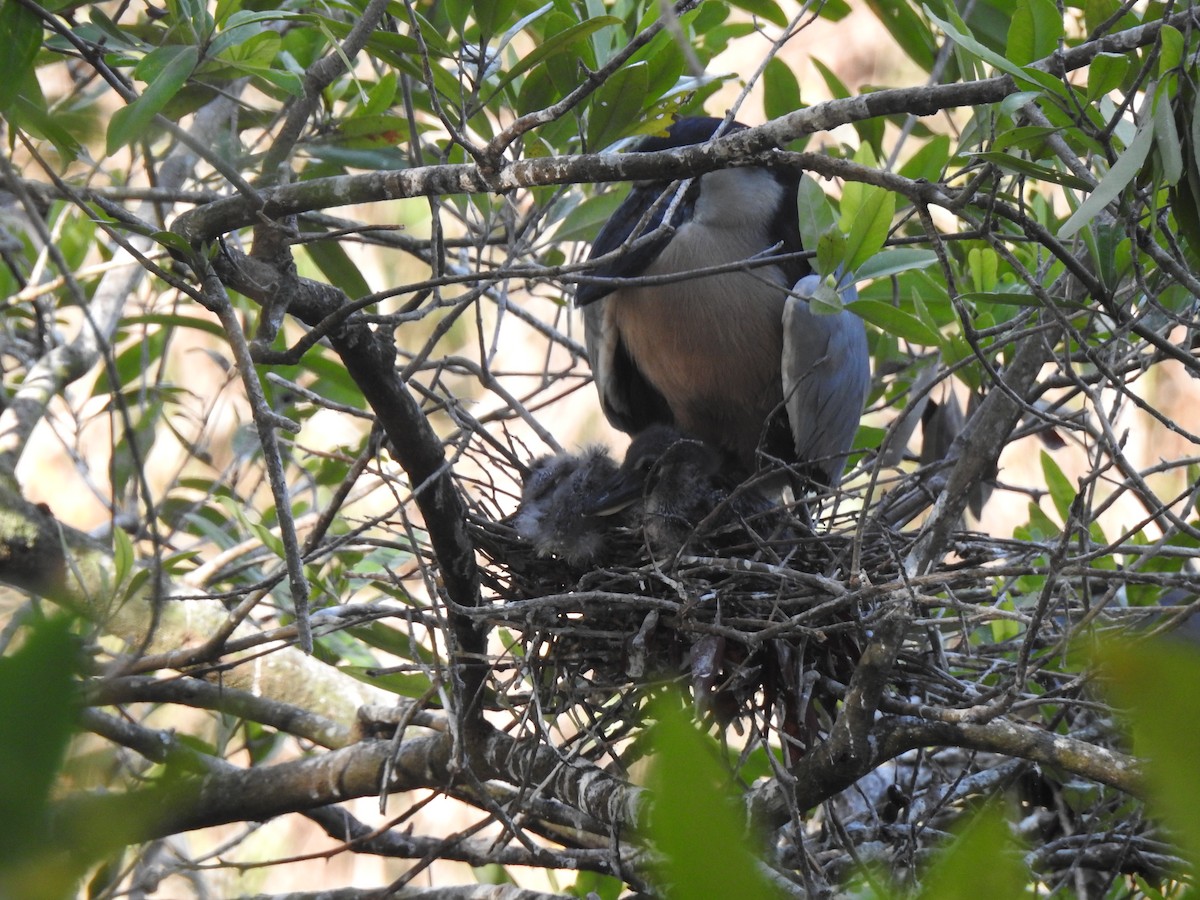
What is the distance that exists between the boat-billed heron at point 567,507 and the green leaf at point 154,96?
1.06 metres

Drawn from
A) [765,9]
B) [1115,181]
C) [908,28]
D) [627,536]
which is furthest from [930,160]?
[1115,181]

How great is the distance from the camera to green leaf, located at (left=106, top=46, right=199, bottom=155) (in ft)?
4.40

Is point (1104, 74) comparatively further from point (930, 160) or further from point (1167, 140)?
point (930, 160)

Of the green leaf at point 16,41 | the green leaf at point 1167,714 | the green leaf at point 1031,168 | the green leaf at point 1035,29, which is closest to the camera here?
the green leaf at point 1167,714

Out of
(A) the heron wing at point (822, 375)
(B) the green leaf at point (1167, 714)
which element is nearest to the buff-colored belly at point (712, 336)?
(A) the heron wing at point (822, 375)

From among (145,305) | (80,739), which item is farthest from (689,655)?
(145,305)

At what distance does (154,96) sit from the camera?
140 centimetres

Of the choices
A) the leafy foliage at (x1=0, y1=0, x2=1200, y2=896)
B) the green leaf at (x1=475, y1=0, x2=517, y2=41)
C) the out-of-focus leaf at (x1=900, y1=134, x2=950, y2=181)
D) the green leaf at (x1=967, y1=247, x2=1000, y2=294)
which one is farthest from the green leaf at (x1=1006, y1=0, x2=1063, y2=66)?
the out-of-focus leaf at (x1=900, y1=134, x2=950, y2=181)

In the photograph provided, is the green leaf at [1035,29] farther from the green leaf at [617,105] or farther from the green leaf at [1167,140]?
the green leaf at [617,105]

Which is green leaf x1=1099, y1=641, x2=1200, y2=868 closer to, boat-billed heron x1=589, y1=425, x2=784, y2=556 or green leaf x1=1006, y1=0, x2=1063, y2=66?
green leaf x1=1006, y1=0, x2=1063, y2=66

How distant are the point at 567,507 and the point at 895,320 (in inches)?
32.5

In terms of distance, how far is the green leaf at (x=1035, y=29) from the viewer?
147cm

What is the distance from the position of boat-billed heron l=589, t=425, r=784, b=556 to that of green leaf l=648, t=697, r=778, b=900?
1.72m

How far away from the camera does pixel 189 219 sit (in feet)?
4.55
